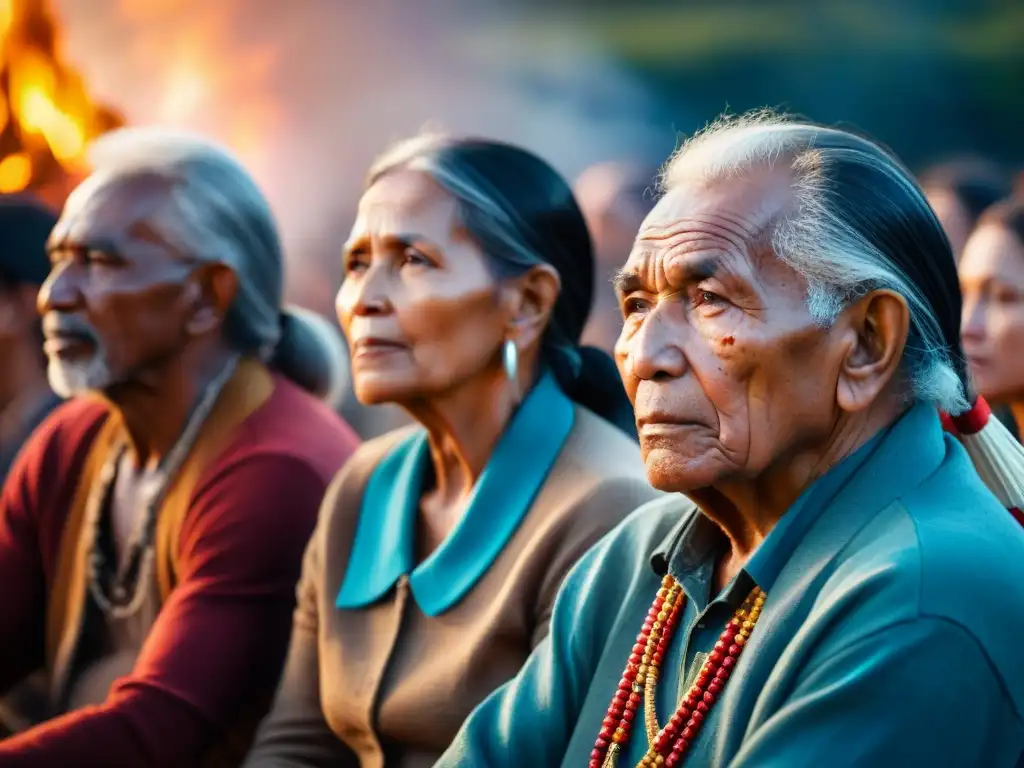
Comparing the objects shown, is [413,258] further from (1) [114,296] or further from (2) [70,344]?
(2) [70,344]

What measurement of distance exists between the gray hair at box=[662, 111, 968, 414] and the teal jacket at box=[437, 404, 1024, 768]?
Result: 4.4 inches

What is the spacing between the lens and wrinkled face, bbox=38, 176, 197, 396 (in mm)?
4160

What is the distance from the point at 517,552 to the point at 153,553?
1.32m

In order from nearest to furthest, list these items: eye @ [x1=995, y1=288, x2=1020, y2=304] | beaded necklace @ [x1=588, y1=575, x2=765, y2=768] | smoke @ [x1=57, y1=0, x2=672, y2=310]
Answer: beaded necklace @ [x1=588, y1=575, x2=765, y2=768], eye @ [x1=995, y1=288, x2=1020, y2=304], smoke @ [x1=57, y1=0, x2=672, y2=310]

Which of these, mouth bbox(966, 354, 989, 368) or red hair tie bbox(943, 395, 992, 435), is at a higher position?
mouth bbox(966, 354, 989, 368)

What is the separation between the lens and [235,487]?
3934mm

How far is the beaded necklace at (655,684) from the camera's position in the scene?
219 cm

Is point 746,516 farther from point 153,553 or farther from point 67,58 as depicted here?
point 67,58

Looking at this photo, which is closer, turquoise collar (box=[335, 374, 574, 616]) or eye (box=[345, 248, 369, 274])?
turquoise collar (box=[335, 374, 574, 616])

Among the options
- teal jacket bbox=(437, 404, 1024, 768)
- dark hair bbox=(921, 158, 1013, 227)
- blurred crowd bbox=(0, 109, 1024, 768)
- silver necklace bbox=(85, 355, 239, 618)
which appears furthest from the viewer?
dark hair bbox=(921, 158, 1013, 227)

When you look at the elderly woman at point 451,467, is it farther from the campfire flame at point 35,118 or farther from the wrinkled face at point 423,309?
the campfire flame at point 35,118

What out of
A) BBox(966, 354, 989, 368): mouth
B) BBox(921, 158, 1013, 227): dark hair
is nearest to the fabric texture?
BBox(966, 354, 989, 368): mouth

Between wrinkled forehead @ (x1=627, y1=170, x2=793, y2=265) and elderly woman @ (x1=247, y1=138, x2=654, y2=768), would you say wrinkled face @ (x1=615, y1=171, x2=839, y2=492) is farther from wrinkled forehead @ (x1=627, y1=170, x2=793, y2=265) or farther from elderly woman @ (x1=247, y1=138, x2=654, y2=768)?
elderly woman @ (x1=247, y1=138, x2=654, y2=768)

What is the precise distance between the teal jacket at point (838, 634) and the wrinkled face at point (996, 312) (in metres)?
1.86
